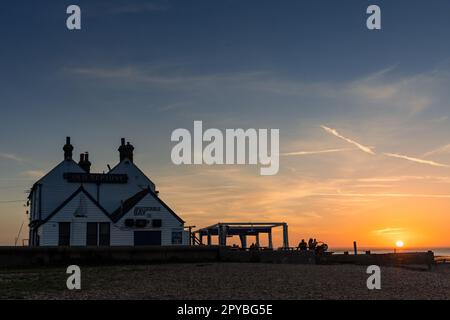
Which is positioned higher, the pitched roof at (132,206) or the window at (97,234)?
the pitched roof at (132,206)

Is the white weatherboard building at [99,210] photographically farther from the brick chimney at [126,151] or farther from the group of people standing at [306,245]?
the group of people standing at [306,245]

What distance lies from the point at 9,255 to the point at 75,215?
54.7 feet

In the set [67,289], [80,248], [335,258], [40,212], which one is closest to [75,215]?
[40,212]

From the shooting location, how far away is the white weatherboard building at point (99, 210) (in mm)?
50281

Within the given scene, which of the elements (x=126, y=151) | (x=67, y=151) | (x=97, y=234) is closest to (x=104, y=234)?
(x=97, y=234)

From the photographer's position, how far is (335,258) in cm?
4028

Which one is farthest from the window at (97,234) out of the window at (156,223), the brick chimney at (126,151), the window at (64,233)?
the brick chimney at (126,151)

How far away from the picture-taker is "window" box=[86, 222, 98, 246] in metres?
50.6

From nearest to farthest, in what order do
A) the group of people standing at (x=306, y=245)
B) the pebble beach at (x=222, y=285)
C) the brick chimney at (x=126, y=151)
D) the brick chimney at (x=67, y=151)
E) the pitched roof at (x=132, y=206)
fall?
the pebble beach at (x=222, y=285)
the group of people standing at (x=306, y=245)
the pitched roof at (x=132, y=206)
the brick chimney at (x=67, y=151)
the brick chimney at (x=126, y=151)

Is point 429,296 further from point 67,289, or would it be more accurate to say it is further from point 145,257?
point 145,257

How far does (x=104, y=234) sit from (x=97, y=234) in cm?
64

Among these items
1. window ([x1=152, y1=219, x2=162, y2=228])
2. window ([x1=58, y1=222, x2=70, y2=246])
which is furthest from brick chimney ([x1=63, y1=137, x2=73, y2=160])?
window ([x1=152, y1=219, x2=162, y2=228])

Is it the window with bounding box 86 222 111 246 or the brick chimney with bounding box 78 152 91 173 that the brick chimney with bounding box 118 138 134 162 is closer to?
the brick chimney with bounding box 78 152 91 173
